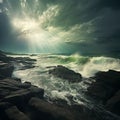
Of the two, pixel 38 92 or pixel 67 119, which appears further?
pixel 38 92

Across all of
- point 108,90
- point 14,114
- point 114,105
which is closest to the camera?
point 14,114

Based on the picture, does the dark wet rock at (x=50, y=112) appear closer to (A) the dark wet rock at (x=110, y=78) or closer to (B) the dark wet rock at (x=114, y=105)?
(B) the dark wet rock at (x=114, y=105)

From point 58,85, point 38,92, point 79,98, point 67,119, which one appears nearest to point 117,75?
point 79,98

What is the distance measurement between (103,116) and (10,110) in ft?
19.7

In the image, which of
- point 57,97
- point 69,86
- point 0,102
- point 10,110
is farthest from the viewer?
point 69,86

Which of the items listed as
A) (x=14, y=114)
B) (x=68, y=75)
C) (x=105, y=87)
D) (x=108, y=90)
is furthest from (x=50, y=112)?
(x=68, y=75)

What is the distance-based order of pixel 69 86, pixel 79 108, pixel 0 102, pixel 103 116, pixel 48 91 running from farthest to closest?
1. pixel 69 86
2. pixel 48 91
3. pixel 79 108
4. pixel 103 116
5. pixel 0 102

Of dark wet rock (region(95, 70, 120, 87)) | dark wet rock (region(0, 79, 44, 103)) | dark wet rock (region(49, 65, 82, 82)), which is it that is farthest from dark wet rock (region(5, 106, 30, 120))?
dark wet rock (region(49, 65, 82, 82))

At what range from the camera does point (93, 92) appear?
675 inches

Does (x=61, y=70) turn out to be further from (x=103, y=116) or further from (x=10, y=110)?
(x=10, y=110)

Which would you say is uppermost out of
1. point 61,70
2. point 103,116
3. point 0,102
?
point 61,70

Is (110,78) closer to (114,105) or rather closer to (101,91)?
(101,91)

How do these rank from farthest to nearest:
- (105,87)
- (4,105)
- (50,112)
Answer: (105,87) → (50,112) → (4,105)

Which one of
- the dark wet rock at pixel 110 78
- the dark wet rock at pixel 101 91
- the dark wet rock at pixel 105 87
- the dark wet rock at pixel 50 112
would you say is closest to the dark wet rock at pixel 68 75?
the dark wet rock at pixel 110 78
